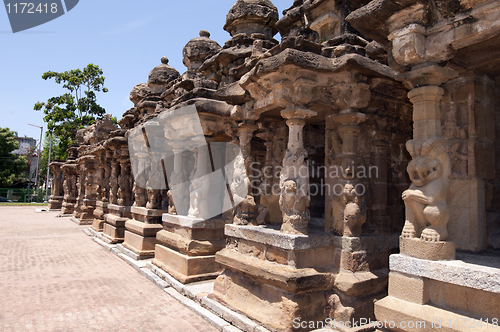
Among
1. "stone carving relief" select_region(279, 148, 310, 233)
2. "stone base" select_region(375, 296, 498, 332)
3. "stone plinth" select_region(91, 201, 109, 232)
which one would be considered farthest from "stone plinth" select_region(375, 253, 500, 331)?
Result: "stone plinth" select_region(91, 201, 109, 232)

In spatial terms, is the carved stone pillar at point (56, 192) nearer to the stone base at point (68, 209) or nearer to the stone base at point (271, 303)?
the stone base at point (68, 209)

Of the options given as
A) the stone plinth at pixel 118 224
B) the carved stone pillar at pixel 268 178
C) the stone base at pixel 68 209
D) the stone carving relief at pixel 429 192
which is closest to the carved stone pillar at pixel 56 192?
the stone base at pixel 68 209

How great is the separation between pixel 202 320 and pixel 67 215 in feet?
66.6

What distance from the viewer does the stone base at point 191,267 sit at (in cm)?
646

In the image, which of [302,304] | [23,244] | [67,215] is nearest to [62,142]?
[67,215]

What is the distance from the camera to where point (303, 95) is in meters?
4.28

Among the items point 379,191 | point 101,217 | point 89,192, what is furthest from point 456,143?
point 89,192

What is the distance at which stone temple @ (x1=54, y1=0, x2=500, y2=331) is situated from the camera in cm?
304

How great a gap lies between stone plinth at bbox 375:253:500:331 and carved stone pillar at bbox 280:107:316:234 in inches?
51.3

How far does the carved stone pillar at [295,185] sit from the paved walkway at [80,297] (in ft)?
6.49

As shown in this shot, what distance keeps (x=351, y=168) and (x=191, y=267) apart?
Result: 3.70 metres

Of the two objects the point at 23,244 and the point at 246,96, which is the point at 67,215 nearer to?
the point at 23,244

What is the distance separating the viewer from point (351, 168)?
445 centimetres

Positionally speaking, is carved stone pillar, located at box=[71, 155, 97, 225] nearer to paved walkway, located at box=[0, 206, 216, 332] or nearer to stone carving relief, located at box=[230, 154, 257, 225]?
paved walkway, located at box=[0, 206, 216, 332]
